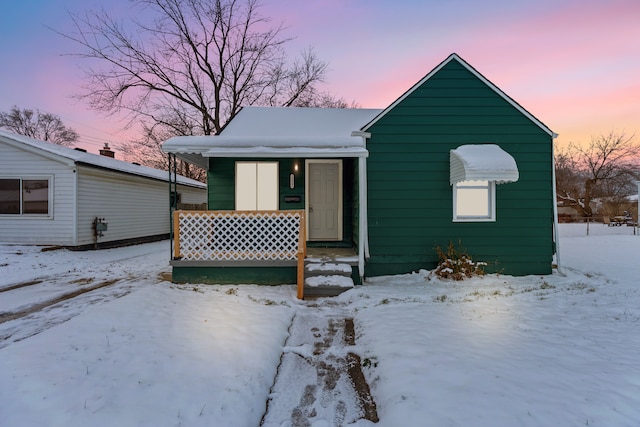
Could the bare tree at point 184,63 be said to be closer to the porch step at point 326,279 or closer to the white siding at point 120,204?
the white siding at point 120,204

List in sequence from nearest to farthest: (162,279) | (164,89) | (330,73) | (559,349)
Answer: (559,349), (162,279), (164,89), (330,73)

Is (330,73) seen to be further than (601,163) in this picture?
No

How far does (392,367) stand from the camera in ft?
10.4

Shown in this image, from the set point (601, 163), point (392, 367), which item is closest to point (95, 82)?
point (392, 367)

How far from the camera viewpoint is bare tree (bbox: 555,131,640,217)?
110 feet

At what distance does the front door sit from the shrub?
2.93 metres

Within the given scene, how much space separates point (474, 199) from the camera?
7.70m

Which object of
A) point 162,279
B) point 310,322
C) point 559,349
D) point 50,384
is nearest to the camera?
point 50,384

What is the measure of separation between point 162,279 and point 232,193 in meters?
2.89

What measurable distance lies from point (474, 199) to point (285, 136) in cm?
513

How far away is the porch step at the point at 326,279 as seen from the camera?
6270 mm

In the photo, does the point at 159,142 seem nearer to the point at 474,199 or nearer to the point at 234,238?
the point at 234,238

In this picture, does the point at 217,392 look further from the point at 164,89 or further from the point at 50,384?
the point at 164,89

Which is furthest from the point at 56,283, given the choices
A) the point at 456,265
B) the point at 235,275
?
the point at 456,265
